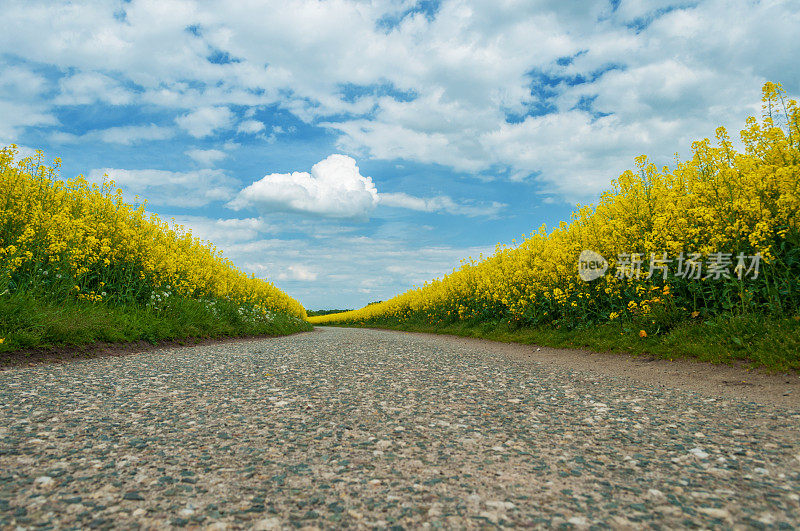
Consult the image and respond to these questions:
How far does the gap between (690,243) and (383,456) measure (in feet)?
31.7

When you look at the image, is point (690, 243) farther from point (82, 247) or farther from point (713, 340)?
point (82, 247)

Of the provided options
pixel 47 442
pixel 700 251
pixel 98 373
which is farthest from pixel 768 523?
pixel 700 251

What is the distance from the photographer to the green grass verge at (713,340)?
283 inches

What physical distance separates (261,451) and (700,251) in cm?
1014

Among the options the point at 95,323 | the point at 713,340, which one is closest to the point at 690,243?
Result: the point at 713,340

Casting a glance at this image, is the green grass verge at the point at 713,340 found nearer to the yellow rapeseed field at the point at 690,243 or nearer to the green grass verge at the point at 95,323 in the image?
the yellow rapeseed field at the point at 690,243

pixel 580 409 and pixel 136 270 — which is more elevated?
pixel 136 270

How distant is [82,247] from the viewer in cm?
1159

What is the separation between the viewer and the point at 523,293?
17.0 meters

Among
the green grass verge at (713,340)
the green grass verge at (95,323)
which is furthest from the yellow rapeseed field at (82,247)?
the green grass verge at (713,340)

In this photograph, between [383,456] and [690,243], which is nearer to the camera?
[383,456]

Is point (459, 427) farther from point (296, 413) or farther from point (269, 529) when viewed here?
point (269, 529)

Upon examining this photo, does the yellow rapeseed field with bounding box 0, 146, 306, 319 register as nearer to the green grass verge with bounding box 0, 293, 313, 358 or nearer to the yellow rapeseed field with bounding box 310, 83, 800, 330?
the green grass verge with bounding box 0, 293, 313, 358

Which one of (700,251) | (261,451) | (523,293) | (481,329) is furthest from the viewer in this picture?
(481,329)
